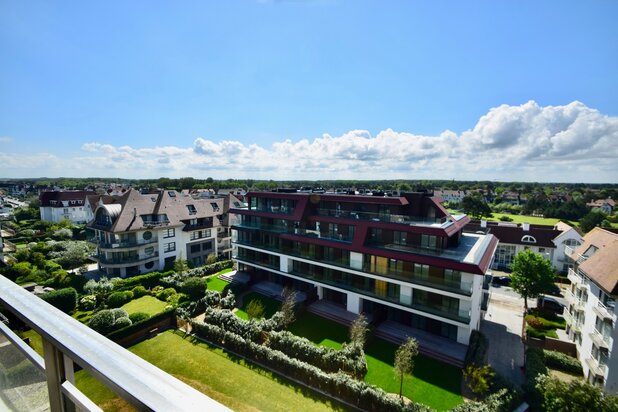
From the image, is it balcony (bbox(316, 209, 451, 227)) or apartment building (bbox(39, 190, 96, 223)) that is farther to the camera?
apartment building (bbox(39, 190, 96, 223))

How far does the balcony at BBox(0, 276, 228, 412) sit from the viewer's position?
1.51m

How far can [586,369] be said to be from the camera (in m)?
22.7

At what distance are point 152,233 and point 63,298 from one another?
14136 millimetres

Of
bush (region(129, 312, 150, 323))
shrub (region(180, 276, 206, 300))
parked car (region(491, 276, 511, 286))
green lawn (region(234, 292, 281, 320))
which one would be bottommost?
parked car (region(491, 276, 511, 286))

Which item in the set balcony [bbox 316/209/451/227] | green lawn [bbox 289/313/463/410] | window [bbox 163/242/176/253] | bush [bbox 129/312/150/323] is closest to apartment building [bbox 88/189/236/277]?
window [bbox 163/242/176/253]

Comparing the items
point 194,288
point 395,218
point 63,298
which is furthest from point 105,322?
point 395,218

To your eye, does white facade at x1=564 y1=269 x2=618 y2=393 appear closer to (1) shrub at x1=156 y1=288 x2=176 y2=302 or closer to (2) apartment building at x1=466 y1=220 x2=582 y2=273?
(2) apartment building at x1=466 y1=220 x2=582 y2=273

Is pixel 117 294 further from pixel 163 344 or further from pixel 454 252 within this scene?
pixel 454 252

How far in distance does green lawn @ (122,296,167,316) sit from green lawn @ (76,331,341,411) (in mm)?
5363

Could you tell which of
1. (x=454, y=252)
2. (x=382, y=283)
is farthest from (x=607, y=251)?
(x=382, y=283)

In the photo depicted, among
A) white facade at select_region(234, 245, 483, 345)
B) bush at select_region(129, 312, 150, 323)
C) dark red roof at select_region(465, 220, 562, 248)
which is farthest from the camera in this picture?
dark red roof at select_region(465, 220, 562, 248)

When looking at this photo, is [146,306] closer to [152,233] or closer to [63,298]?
[63,298]

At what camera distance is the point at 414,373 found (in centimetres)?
2183

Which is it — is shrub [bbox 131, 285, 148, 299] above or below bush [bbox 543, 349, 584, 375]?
above
